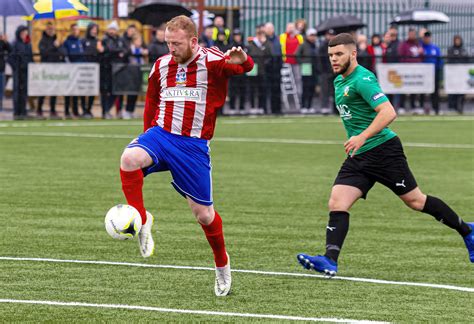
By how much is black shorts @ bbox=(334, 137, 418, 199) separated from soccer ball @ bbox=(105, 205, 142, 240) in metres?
2.14

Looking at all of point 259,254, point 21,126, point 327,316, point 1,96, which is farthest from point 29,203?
point 1,96

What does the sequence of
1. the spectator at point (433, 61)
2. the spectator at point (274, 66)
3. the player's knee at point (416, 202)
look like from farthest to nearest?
1. the spectator at point (433, 61)
2. the spectator at point (274, 66)
3. the player's knee at point (416, 202)

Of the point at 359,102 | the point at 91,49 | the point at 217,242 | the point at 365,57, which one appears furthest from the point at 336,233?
the point at 365,57

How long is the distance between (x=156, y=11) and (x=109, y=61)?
4.22m

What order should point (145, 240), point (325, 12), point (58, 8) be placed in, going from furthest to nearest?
point (325, 12)
point (58, 8)
point (145, 240)

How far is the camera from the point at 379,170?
9336 millimetres

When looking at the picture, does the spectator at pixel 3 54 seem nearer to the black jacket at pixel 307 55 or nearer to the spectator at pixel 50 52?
the spectator at pixel 50 52

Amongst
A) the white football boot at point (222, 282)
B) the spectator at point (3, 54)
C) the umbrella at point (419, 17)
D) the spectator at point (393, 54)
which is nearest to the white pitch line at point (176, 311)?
the white football boot at point (222, 282)

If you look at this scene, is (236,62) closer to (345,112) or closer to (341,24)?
(345,112)

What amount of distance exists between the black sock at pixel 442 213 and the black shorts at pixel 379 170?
0.33 m

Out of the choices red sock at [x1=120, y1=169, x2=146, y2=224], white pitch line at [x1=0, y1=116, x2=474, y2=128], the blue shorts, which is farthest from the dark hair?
white pitch line at [x1=0, y1=116, x2=474, y2=128]

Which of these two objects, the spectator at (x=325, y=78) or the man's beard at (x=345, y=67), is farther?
the spectator at (x=325, y=78)

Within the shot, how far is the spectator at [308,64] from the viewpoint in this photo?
31.0 metres

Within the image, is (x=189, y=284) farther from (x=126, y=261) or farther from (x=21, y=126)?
(x=21, y=126)
